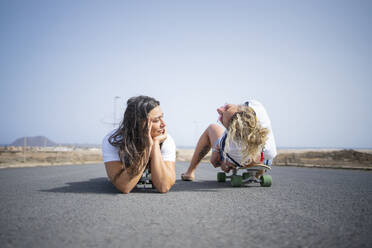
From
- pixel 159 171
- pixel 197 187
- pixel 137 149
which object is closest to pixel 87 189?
pixel 137 149

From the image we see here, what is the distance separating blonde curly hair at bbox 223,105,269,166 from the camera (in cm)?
321

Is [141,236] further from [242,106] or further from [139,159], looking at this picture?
[242,106]

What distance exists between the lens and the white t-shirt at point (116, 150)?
2.97 metres

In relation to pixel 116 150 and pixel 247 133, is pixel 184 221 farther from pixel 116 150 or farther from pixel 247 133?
pixel 247 133

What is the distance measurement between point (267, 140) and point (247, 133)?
0.53m

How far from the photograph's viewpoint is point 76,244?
1346mm

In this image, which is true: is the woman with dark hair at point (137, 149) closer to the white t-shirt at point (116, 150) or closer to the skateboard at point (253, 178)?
the white t-shirt at point (116, 150)

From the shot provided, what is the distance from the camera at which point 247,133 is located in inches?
127

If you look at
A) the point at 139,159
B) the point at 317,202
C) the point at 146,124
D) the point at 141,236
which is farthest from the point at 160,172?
the point at 317,202

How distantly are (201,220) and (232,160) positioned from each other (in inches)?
74.4

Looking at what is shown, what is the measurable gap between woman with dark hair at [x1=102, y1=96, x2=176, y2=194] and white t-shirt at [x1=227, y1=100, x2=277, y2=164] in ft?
3.21

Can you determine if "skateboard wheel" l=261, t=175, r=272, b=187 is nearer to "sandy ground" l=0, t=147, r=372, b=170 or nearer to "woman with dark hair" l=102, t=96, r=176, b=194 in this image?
"woman with dark hair" l=102, t=96, r=176, b=194

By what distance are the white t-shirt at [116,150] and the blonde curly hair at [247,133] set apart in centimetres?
82

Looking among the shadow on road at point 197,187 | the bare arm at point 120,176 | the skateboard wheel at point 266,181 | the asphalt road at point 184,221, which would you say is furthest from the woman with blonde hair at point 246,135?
the bare arm at point 120,176
